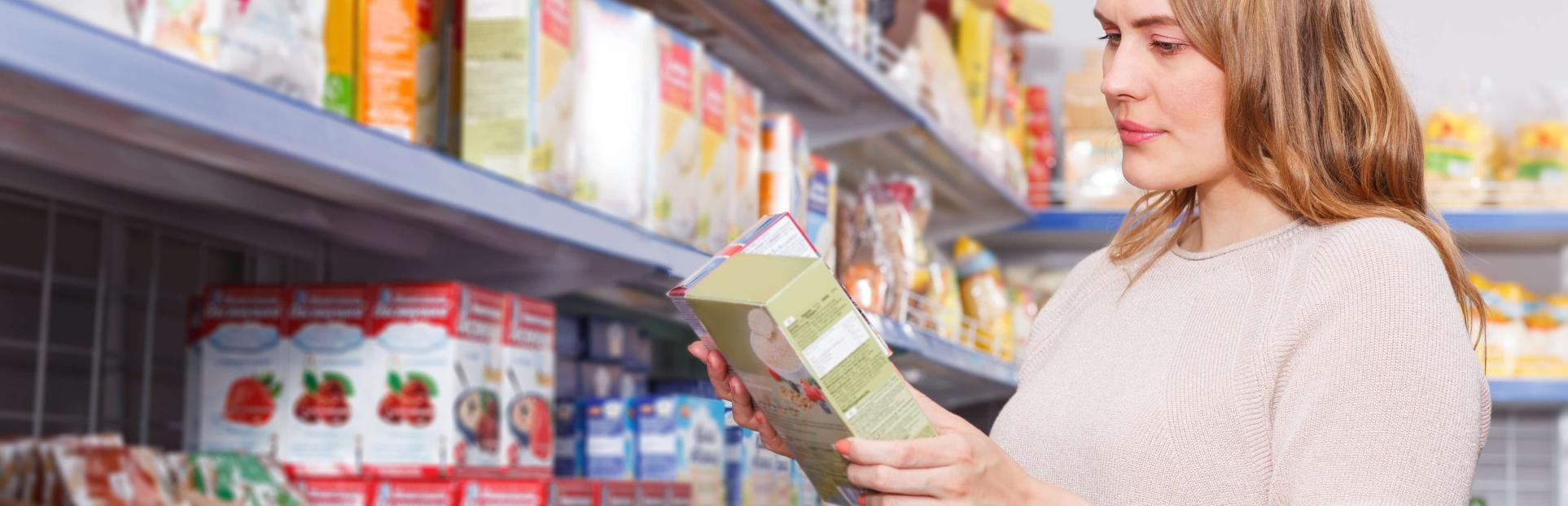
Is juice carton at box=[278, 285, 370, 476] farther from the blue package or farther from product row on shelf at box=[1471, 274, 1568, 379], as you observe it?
product row on shelf at box=[1471, 274, 1568, 379]

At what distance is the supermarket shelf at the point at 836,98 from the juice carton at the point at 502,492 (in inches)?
28.9

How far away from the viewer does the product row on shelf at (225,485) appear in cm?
117

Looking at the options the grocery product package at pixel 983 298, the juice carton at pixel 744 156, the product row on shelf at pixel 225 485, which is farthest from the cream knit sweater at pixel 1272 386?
the grocery product package at pixel 983 298

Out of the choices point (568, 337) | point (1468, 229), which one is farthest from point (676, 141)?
point (1468, 229)

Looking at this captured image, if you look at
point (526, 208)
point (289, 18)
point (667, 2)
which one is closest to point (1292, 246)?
point (526, 208)

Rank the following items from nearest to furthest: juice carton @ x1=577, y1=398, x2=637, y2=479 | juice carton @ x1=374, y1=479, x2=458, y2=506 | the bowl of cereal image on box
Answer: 1. the bowl of cereal image on box
2. juice carton @ x1=374, y1=479, x2=458, y2=506
3. juice carton @ x1=577, y1=398, x2=637, y2=479

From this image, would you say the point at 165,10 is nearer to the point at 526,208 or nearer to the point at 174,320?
the point at 526,208

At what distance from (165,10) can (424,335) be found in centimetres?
51

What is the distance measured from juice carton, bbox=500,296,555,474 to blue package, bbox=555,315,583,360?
0.31m

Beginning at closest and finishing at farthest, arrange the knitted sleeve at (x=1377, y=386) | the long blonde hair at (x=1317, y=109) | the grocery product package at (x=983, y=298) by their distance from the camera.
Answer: the knitted sleeve at (x=1377, y=386) → the long blonde hair at (x=1317, y=109) → the grocery product package at (x=983, y=298)

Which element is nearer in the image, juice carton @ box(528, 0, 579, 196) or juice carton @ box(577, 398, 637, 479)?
juice carton @ box(528, 0, 579, 196)

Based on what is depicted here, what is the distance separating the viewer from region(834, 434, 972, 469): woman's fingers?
0.94 metres

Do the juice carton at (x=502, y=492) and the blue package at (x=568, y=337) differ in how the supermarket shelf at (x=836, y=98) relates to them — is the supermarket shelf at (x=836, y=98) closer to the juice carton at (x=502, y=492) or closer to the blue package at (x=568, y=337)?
the blue package at (x=568, y=337)

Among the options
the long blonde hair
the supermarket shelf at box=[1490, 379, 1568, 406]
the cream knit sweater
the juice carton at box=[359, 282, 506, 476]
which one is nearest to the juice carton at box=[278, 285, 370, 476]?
the juice carton at box=[359, 282, 506, 476]
